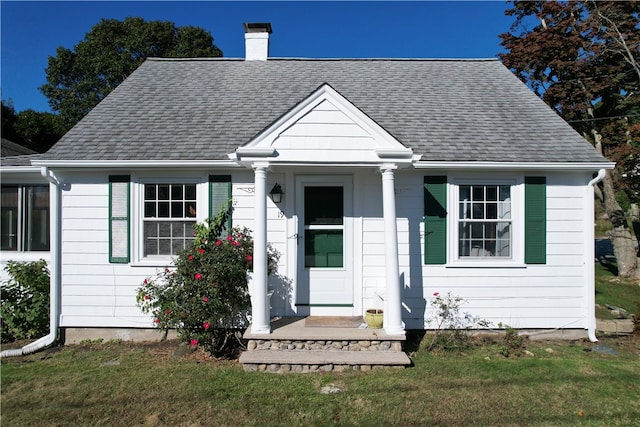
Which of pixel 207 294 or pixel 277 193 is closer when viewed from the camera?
pixel 207 294

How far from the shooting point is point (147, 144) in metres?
6.51

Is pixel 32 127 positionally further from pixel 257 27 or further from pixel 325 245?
pixel 325 245

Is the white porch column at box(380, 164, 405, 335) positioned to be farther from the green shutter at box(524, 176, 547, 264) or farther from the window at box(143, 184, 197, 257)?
the window at box(143, 184, 197, 257)

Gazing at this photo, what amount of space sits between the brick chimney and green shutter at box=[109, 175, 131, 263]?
4.96m

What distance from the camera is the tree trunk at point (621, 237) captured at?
1178cm

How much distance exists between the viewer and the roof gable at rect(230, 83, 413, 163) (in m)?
5.36

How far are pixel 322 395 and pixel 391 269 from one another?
195 cm

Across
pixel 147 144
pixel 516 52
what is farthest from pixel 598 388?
pixel 516 52

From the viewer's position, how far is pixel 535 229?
6.34 m

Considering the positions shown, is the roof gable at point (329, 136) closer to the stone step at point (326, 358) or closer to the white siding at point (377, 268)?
the white siding at point (377, 268)

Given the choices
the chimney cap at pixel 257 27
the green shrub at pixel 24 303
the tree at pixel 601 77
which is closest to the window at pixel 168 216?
the green shrub at pixel 24 303

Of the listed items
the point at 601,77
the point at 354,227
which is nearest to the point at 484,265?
the point at 354,227

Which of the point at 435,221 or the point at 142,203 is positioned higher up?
the point at 142,203

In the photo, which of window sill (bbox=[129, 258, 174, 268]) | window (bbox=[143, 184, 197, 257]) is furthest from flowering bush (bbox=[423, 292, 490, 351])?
window sill (bbox=[129, 258, 174, 268])
